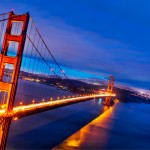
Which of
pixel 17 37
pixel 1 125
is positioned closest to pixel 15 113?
pixel 1 125

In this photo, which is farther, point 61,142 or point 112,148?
point 112,148

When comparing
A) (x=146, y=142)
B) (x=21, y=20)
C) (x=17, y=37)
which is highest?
(x=21, y=20)

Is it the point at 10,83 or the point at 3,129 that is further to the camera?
the point at 3,129

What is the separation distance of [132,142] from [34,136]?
43.8ft

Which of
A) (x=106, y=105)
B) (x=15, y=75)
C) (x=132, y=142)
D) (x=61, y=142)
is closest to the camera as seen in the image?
(x=15, y=75)

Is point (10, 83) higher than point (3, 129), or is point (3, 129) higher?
point (10, 83)

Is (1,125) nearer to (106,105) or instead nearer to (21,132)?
(21,132)

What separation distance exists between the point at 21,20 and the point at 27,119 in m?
21.3

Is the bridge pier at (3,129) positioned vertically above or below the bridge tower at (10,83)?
below

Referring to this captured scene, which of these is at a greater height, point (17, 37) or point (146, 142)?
point (17, 37)

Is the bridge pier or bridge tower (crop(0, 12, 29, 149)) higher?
bridge tower (crop(0, 12, 29, 149))

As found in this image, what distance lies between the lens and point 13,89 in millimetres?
17094

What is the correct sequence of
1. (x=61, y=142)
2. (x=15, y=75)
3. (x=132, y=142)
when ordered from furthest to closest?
(x=132, y=142) → (x=61, y=142) → (x=15, y=75)

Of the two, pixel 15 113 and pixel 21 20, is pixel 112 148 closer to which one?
pixel 15 113
